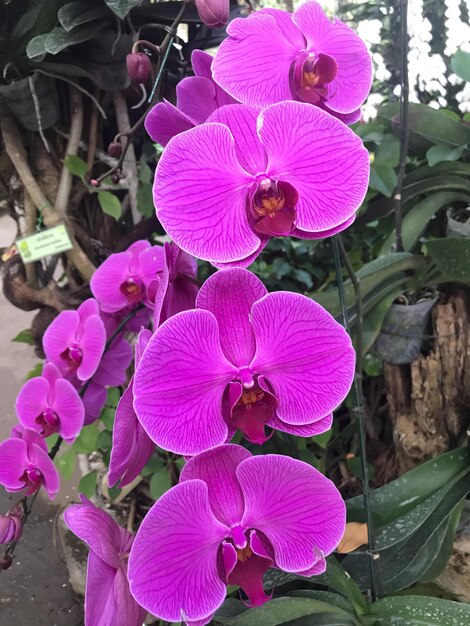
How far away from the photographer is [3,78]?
797 mm

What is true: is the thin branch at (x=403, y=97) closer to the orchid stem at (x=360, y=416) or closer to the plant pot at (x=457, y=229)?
the plant pot at (x=457, y=229)

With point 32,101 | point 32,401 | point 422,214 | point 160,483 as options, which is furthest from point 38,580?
point 422,214

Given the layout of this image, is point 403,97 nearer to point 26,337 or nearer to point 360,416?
point 360,416

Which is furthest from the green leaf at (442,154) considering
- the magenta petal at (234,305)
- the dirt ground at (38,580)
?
the dirt ground at (38,580)

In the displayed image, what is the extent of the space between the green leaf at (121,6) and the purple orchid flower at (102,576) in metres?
0.50

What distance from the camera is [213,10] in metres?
0.41

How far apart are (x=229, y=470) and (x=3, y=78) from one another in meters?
0.72

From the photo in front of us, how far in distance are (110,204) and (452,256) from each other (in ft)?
1.78

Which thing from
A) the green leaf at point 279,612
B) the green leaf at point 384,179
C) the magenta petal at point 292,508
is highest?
the magenta petal at point 292,508

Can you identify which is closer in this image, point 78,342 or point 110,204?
point 78,342

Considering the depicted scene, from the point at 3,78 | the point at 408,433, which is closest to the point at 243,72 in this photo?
the point at 3,78

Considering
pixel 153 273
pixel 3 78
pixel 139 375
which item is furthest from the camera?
pixel 3 78

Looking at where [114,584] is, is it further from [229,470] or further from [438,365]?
[438,365]

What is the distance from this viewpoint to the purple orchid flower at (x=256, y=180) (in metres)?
0.33
